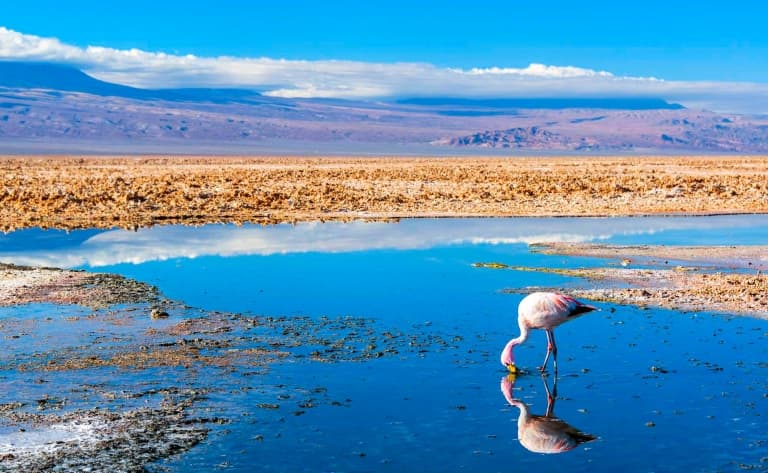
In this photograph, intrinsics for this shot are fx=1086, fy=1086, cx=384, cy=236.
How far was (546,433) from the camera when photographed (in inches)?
345

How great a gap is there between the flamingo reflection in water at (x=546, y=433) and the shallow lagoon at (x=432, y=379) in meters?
0.09

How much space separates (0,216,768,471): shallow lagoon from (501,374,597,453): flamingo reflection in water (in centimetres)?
9

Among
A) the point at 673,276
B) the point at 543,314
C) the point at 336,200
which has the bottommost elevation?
the point at 336,200

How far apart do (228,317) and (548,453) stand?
649 centimetres

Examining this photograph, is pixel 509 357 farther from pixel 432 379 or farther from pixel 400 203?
pixel 400 203

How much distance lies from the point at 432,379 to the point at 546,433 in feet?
6.30

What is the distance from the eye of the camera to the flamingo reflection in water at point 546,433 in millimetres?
8422

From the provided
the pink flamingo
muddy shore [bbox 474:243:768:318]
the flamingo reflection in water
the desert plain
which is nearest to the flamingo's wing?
the pink flamingo

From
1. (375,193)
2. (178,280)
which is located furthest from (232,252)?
(375,193)

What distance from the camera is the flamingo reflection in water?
8422mm

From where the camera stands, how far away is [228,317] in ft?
45.5

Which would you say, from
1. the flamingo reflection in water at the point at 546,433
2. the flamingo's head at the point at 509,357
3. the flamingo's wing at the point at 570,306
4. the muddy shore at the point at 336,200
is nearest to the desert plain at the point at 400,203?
the muddy shore at the point at 336,200

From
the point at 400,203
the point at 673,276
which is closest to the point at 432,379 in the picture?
the point at 673,276

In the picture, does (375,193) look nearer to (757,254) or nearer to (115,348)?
(757,254)
